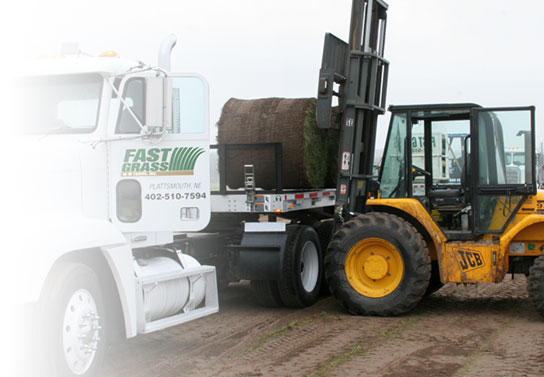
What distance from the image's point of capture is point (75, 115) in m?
6.77

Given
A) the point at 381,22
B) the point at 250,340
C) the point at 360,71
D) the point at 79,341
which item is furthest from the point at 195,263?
the point at 381,22

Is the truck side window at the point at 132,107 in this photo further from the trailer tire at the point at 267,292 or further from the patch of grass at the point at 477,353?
the patch of grass at the point at 477,353

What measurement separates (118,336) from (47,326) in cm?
103

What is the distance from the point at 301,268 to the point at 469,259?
2137mm

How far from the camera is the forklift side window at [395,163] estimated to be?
954 cm

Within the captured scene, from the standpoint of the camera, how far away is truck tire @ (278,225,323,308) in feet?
30.7

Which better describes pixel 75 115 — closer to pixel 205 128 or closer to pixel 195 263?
pixel 205 128

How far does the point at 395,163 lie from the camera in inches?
379

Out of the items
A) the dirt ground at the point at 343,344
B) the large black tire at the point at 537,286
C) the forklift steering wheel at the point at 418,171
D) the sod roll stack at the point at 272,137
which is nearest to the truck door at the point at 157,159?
the dirt ground at the point at 343,344

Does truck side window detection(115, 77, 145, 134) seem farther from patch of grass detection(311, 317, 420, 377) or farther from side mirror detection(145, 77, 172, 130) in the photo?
patch of grass detection(311, 317, 420, 377)

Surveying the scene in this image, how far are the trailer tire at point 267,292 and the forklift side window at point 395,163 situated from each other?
1.78 metres

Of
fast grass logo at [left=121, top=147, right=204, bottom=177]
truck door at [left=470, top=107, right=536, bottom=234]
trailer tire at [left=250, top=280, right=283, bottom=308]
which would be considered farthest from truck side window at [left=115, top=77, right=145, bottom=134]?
truck door at [left=470, top=107, right=536, bottom=234]

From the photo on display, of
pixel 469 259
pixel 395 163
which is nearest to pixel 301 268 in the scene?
pixel 395 163

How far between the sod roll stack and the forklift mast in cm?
29
